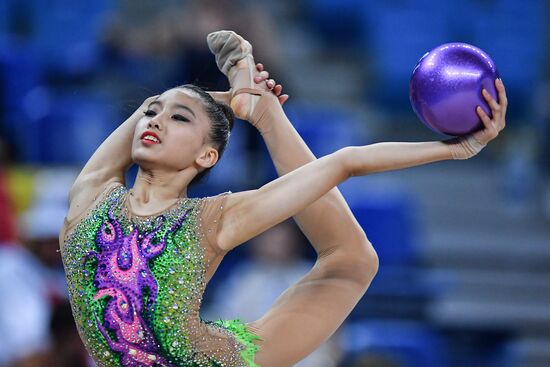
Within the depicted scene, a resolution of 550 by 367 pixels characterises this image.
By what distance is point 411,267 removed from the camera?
245 inches

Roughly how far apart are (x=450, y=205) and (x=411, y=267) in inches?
53.6

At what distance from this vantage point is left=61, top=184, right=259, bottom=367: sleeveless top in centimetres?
286

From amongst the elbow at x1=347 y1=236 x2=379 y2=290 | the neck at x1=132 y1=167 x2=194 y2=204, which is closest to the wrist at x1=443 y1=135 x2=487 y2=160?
the elbow at x1=347 y1=236 x2=379 y2=290

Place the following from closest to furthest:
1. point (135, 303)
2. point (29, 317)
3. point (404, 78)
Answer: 1. point (135, 303)
2. point (29, 317)
3. point (404, 78)

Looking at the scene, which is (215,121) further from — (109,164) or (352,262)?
(352,262)

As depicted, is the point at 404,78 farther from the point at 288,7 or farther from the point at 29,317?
the point at 29,317

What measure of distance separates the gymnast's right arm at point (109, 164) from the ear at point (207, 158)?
0.25m

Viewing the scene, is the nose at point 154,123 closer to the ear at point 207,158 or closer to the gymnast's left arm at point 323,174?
the ear at point 207,158

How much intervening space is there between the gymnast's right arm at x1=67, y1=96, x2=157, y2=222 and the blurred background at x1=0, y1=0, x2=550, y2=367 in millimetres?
1329

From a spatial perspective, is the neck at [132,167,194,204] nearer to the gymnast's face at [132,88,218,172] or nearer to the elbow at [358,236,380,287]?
the gymnast's face at [132,88,218,172]

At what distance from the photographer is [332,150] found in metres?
6.02

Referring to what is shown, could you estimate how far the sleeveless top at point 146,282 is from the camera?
9.38ft

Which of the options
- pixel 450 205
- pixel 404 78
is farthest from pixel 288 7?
pixel 450 205

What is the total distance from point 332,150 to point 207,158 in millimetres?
3020
